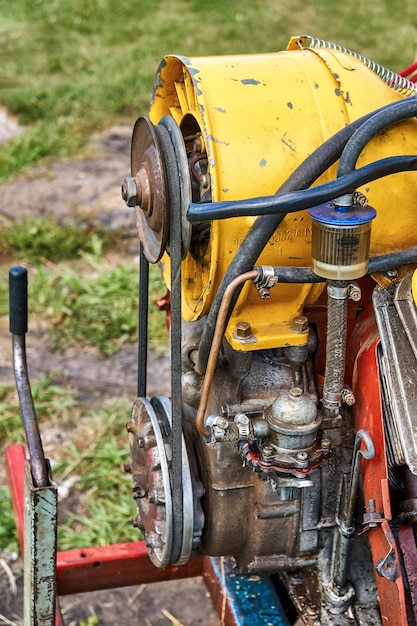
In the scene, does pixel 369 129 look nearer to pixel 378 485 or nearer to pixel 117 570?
pixel 378 485

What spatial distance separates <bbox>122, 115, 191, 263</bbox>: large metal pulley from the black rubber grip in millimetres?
386

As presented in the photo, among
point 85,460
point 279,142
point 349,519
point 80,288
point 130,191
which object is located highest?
point 279,142

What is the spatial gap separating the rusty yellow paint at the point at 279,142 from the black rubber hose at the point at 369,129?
7 cm

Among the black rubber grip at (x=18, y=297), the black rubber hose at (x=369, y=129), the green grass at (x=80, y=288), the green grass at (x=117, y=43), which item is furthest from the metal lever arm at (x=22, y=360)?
the green grass at (x=117, y=43)

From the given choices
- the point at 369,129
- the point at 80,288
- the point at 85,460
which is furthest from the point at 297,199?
the point at 80,288

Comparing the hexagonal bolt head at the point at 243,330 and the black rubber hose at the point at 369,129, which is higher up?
the black rubber hose at the point at 369,129

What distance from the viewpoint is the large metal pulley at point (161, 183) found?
1412 mm

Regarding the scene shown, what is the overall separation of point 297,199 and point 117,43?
18.5 ft

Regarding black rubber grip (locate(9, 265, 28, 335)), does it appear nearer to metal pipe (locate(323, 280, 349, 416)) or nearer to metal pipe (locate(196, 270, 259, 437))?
metal pipe (locate(196, 270, 259, 437))

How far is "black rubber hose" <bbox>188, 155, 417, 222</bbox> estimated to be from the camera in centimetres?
127

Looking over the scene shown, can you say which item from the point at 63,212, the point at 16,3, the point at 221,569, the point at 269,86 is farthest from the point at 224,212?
the point at 16,3

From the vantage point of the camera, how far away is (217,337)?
56.1 inches

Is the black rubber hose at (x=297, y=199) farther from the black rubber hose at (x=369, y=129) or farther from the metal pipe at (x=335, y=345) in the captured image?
the metal pipe at (x=335, y=345)

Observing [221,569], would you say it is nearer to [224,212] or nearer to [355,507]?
[355,507]
